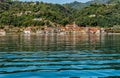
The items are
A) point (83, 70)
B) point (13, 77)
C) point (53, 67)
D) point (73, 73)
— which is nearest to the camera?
point (13, 77)

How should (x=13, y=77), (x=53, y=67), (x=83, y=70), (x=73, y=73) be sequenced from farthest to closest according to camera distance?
(x=53, y=67) → (x=83, y=70) → (x=73, y=73) → (x=13, y=77)

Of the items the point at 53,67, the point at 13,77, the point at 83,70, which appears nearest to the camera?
the point at 13,77

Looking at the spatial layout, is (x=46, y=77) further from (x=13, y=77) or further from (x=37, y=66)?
(x=37, y=66)

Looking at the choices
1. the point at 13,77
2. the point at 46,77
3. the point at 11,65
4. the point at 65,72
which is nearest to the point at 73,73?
the point at 65,72

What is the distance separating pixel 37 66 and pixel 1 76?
461cm

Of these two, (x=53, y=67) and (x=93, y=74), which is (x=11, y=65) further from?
(x=93, y=74)

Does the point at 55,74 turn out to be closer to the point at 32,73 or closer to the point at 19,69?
the point at 32,73

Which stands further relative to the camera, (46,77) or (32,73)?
(32,73)

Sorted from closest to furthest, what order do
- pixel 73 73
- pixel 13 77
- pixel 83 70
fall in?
1. pixel 13 77
2. pixel 73 73
3. pixel 83 70

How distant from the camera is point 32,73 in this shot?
18594mm

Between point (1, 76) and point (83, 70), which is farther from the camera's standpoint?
point (83, 70)

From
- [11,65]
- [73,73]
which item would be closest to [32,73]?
[73,73]

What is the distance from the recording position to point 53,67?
21.2 m

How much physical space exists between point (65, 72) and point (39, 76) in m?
1.82
